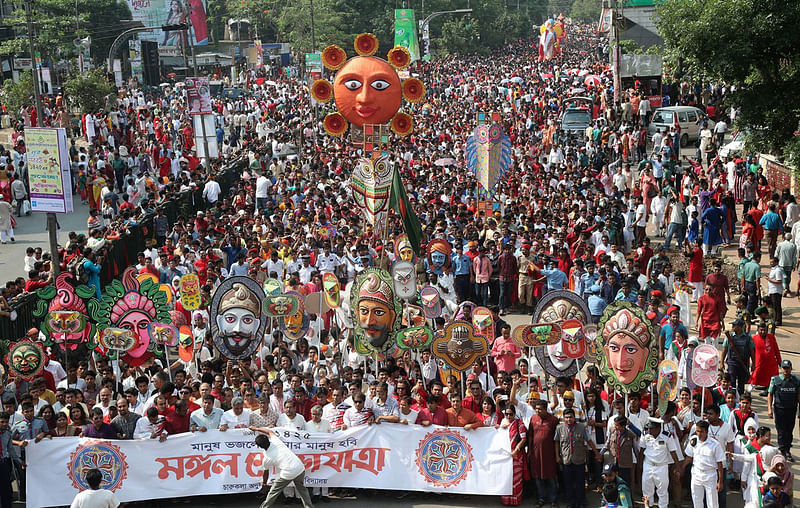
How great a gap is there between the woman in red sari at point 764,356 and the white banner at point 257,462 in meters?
4.12

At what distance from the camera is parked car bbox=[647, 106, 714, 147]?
103ft

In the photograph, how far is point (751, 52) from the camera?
1802cm

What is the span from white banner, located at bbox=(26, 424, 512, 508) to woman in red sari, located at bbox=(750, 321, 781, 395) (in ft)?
13.5

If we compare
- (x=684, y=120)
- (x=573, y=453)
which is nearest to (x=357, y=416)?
(x=573, y=453)

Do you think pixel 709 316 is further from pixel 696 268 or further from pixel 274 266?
pixel 274 266

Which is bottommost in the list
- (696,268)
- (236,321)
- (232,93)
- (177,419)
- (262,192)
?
(177,419)

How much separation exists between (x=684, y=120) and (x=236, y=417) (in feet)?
76.9

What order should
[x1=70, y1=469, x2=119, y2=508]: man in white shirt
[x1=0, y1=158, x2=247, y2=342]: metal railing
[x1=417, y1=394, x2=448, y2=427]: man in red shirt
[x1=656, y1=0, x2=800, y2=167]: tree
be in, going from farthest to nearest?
[x1=656, y1=0, x2=800, y2=167]: tree < [x1=0, y1=158, x2=247, y2=342]: metal railing < [x1=417, y1=394, x2=448, y2=427]: man in red shirt < [x1=70, y1=469, x2=119, y2=508]: man in white shirt

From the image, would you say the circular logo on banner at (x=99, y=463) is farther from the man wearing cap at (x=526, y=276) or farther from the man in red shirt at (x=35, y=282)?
the man wearing cap at (x=526, y=276)

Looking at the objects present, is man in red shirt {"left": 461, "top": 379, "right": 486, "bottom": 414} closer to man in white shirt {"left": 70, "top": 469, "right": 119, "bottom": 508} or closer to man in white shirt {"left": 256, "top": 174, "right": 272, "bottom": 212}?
man in white shirt {"left": 70, "top": 469, "right": 119, "bottom": 508}

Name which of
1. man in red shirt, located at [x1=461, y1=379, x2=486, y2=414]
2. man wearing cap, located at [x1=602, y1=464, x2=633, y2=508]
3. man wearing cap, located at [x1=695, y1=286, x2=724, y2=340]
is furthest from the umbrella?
man wearing cap, located at [x1=602, y1=464, x2=633, y2=508]

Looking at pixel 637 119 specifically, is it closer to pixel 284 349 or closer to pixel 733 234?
pixel 733 234

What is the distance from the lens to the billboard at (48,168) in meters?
16.5

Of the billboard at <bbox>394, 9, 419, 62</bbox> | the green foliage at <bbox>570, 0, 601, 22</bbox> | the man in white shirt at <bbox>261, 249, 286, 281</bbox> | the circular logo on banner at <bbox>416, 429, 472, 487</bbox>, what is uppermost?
the green foliage at <bbox>570, 0, 601, 22</bbox>
